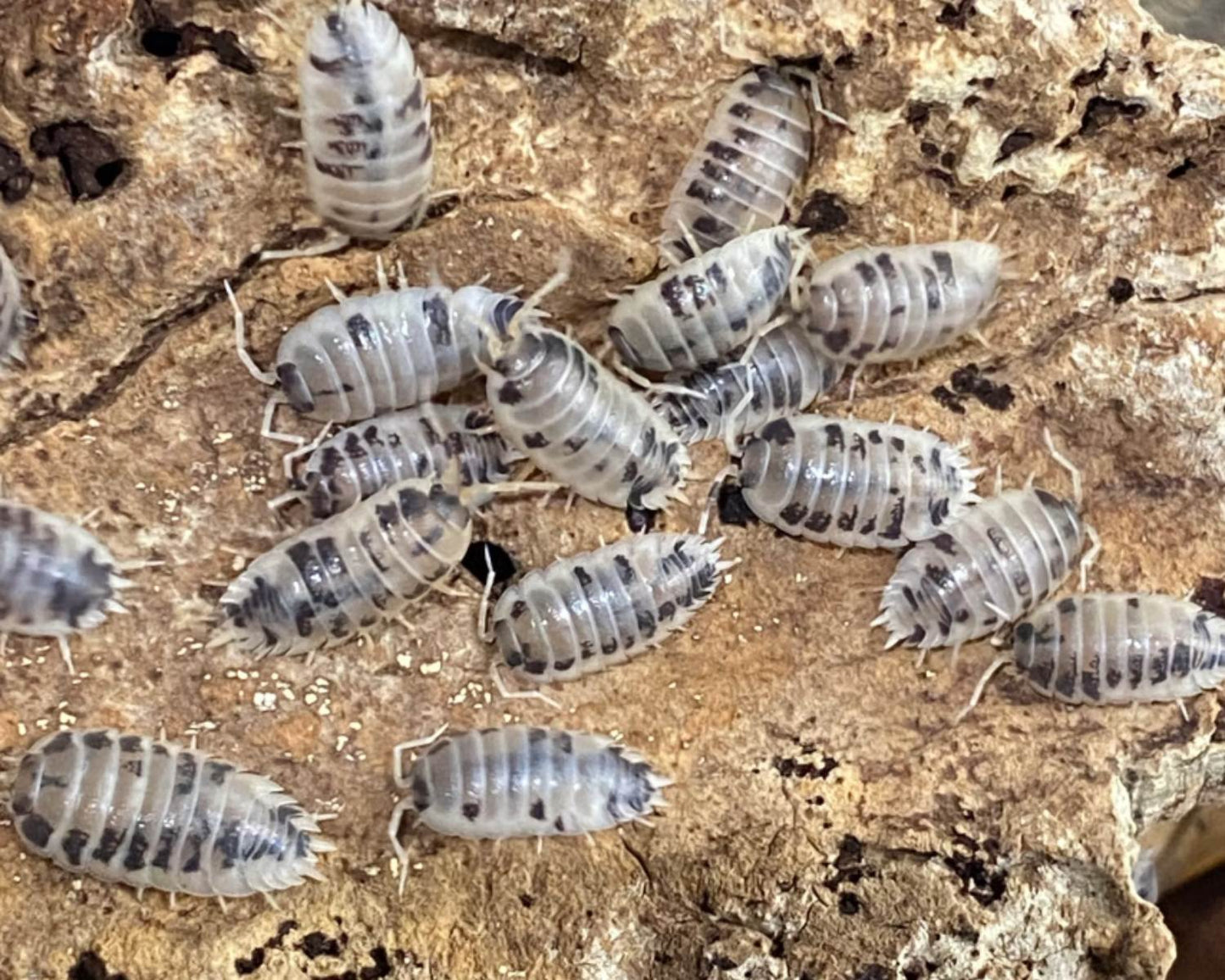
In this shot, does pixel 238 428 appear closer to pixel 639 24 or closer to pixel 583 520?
pixel 583 520

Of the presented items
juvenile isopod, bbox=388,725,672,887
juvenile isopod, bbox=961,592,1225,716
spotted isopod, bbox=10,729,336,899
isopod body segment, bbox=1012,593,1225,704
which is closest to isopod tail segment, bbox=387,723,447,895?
juvenile isopod, bbox=388,725,672,887

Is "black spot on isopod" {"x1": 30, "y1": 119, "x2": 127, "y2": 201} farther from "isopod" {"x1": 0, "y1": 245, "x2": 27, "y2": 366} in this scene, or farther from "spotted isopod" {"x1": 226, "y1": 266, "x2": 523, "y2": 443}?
"spotted isopod" {"x1": 226, "y1": 266, "x2": 523, "y2": 443}

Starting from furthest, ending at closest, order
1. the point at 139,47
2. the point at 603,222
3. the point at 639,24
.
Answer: the point at 603,222 → the point at 639,24 → the point at 139,47

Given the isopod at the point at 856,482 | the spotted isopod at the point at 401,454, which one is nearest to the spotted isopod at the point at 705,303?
the isopod at the point at 856,482

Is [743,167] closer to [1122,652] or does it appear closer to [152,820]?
[1122,652]

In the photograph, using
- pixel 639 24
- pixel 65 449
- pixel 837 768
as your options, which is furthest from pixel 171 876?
pixel 639 24

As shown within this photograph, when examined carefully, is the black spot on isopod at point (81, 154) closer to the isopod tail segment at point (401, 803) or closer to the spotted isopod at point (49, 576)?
the spotted isopod at point (49, 576)
